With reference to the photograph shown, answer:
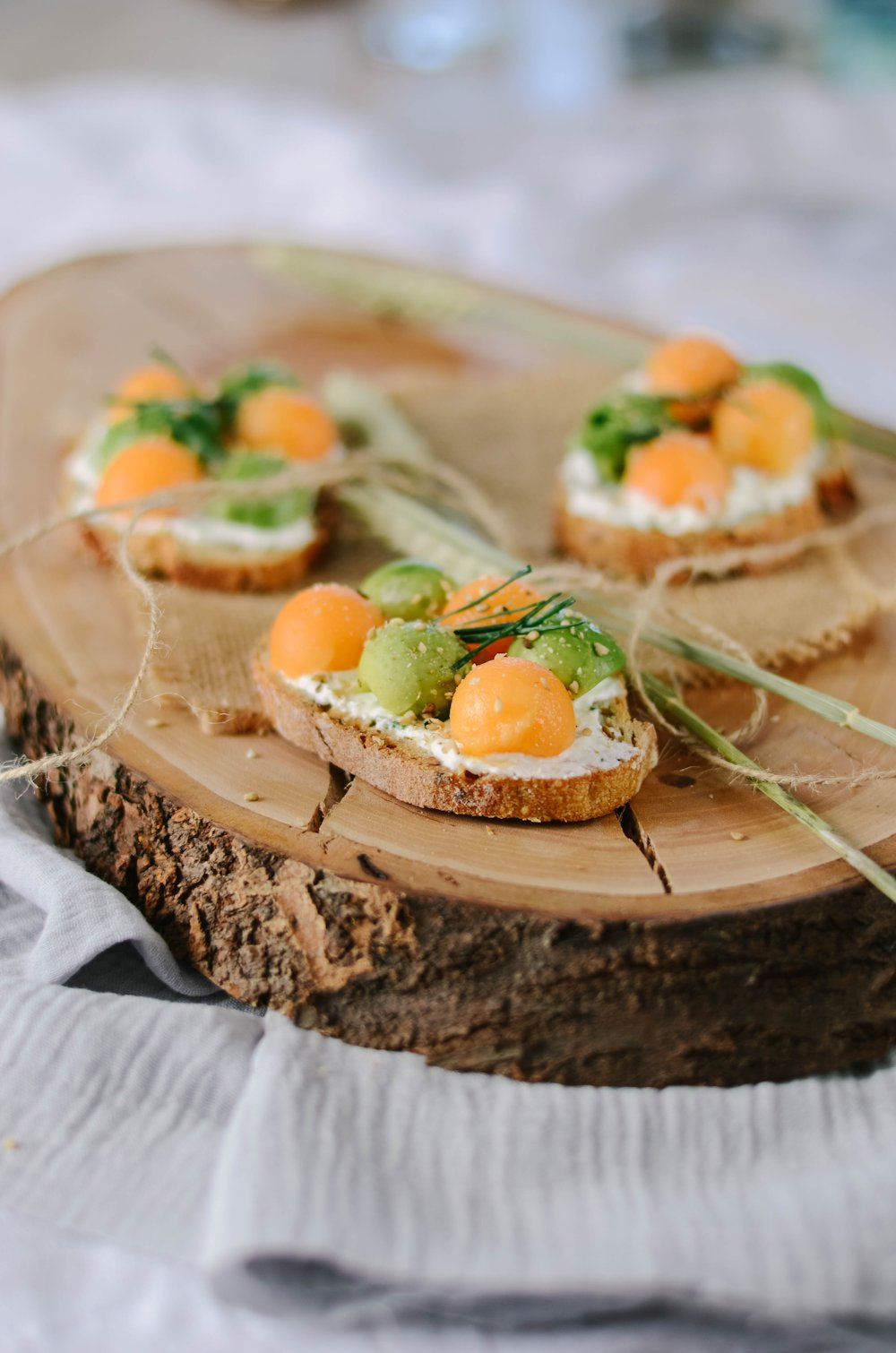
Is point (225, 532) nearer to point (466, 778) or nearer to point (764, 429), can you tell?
point (466, 778)

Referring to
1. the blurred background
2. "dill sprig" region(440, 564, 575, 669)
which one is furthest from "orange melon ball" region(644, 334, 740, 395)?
the blurred background

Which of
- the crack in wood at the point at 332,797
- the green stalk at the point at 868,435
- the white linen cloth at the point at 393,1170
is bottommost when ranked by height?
the white linen cloth at the point at 393,1170

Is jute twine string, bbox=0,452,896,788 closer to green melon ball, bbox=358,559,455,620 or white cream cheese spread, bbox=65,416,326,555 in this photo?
white cream cheese spread, bbox=65,416,326,555

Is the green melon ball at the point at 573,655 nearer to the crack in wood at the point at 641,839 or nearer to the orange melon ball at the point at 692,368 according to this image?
the crack in wood at the point at 641,839

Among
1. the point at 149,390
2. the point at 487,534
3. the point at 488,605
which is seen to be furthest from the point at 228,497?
the point at 488,605

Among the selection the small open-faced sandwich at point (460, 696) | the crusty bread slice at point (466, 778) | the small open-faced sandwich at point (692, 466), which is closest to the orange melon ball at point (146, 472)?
the small open-faced sandwich at point (460, 696)

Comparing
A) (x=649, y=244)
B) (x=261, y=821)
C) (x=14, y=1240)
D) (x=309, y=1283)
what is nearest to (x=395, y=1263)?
(x=309, y=1283)

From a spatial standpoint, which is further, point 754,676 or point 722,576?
point 722,576
